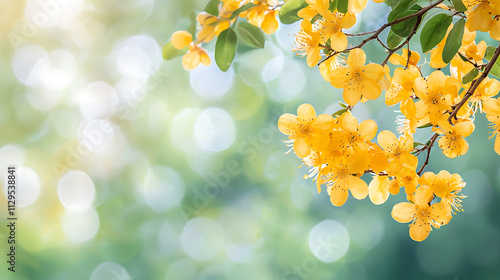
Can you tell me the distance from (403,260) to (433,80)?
2404 millimetres

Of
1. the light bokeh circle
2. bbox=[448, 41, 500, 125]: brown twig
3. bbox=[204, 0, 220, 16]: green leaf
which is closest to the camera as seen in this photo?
bbox=[448, 41, 500, 125]: brown twig

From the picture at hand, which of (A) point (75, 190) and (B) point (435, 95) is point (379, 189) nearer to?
(B) point (435, 95)

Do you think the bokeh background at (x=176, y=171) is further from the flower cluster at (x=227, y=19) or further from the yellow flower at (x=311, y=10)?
the yellow flower at (x=311, y=10)

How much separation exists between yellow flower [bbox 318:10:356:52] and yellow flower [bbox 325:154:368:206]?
0.40ft

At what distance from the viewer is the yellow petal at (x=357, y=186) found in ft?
1.51

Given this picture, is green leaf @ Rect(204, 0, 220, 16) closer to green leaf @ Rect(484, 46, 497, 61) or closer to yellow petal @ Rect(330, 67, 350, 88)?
yellow petal @ Rect(330, 67, 350, 88)

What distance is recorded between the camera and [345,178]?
46 centimetres

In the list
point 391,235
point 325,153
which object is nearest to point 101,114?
point 391,235

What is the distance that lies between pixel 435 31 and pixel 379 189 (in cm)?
19

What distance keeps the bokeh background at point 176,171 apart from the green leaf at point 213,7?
6.52 feet

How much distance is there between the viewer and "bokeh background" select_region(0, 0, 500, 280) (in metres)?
2.53

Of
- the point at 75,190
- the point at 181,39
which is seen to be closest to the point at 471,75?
the point at 181,39

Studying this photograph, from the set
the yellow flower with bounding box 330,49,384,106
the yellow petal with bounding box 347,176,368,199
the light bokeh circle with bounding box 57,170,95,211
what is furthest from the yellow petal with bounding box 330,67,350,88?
the light bokeh circle with bounding box 57,170,95,211

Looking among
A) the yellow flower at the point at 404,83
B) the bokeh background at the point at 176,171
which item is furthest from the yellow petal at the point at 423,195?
the bokeh background at the point at 176,171
